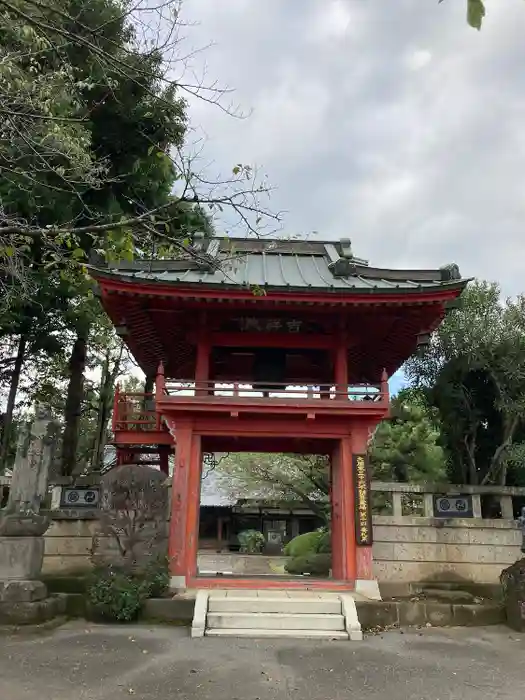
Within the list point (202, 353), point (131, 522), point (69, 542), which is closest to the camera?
point (131, 522)

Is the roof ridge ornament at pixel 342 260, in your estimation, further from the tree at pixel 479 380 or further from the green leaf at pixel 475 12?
the green leaf at pixel 475 12

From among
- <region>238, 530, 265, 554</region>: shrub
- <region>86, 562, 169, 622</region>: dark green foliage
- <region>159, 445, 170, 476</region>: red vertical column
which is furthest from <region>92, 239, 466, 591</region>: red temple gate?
<region>238, 530, 265, 554</region>: shrub

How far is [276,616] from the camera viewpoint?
833cm

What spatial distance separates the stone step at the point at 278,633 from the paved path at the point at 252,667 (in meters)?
0.31

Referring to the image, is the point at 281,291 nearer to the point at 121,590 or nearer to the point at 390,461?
the point at 121,590

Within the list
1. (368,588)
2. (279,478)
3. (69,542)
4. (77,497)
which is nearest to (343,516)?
(368,588)

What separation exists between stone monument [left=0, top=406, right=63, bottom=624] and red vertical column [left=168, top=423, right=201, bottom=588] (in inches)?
74.9

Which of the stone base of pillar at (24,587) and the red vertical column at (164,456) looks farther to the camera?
the red vertical column at (164,456)

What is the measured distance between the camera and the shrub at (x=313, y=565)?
15.9m

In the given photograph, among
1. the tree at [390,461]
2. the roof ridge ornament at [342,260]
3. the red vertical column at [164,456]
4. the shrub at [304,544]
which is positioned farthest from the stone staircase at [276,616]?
the shrub at [304,544]

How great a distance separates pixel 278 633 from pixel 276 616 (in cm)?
36

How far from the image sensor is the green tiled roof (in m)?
9.70

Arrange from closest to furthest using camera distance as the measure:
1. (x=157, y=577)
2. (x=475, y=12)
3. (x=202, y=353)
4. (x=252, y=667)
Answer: (x=475, y=12), (x=252, y=667), (x=157, y=577), (x=202, y=353)

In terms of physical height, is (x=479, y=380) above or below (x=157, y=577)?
above
